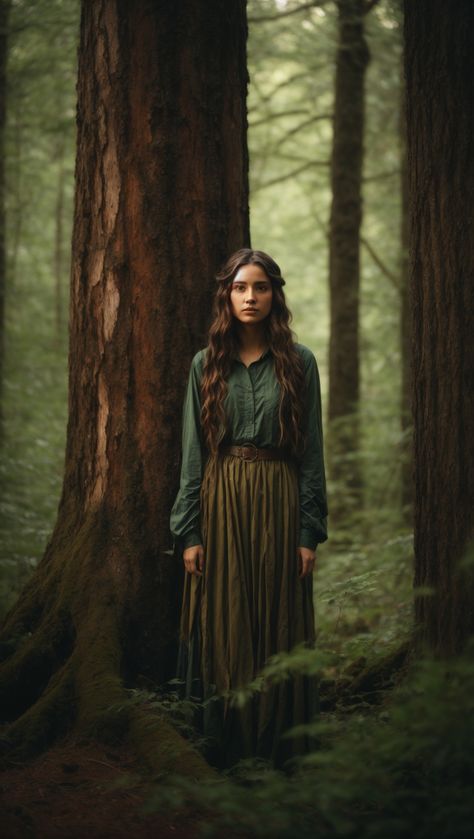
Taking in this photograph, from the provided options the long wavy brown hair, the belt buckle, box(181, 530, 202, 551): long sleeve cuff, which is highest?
the long wavy brown hair

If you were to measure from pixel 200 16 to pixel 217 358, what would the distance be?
210 centimetres

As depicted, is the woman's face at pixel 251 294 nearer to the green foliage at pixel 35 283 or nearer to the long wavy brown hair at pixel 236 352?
the long wavy brown hair at pixel 236 352

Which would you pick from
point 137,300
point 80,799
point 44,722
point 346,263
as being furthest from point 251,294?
point 346,263

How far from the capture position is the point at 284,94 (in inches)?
789

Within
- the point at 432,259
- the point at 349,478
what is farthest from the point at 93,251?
the point at 349,478

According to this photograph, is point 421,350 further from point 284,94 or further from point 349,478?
point 284,94

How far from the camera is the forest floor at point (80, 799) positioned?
3168 millimetres

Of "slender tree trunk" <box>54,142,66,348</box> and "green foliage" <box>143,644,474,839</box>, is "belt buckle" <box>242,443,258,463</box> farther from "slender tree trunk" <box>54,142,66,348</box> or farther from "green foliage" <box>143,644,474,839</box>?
"slender tree trunk" <box>54,142,66,348</box>

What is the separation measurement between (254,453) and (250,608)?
828 millimetres

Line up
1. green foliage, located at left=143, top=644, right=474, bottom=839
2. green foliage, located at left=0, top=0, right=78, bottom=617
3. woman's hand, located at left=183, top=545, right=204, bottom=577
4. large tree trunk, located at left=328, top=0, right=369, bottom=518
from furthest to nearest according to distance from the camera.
A: large tree trunk, located at left=328, top=0, right=369, bottom=518 → green foliage, located at left=0, top=0, right=78, bottom=617 → woman's hand, located at left=183, top=545, right=204, bottom=577 → green foliage, located at left=143, top=644, right=474, bottom=839

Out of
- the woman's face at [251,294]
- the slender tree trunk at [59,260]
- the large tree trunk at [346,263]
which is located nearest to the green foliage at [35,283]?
the slender tree trunk at [59,260]

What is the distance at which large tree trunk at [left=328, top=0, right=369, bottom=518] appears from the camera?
36.1ft

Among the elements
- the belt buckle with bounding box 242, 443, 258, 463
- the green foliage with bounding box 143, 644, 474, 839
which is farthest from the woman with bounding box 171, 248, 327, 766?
the green foliage with bounding box 143, 644, 474, 839

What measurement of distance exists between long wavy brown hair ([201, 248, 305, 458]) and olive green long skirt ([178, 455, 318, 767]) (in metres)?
0.17
